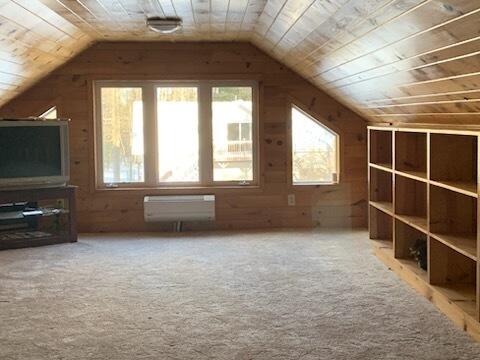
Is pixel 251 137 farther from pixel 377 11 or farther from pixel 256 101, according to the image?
pixel 377 11

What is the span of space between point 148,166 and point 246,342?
3441 millimetres

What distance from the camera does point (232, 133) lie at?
6.21 m

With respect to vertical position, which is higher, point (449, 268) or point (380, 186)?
point (380, 186)

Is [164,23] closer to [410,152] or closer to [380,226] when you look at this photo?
[410,152]

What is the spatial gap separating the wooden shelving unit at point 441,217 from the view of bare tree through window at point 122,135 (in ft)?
8.58

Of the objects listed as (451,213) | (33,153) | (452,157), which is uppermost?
(33,153)

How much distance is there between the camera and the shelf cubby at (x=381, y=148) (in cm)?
510

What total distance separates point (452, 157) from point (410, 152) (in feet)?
2.61

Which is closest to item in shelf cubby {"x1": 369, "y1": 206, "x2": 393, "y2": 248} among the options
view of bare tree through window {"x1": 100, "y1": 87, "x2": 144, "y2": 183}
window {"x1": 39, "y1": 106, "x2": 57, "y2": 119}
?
view of bare tree through window {"x1": 100, "y1": 87, "x2": 144, "y2": 183}

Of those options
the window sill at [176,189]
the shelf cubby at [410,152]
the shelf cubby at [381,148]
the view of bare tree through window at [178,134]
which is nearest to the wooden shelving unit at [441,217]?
the shelf cubby at [410,152]

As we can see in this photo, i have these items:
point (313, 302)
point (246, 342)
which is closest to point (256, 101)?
point (313, 302)

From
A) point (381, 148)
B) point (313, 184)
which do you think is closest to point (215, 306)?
point (381, 148)

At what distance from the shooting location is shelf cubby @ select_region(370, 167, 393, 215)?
16.8ft

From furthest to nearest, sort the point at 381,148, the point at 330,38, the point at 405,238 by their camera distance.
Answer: the point at 381,148
the point at 405,238
the point at 330,38
